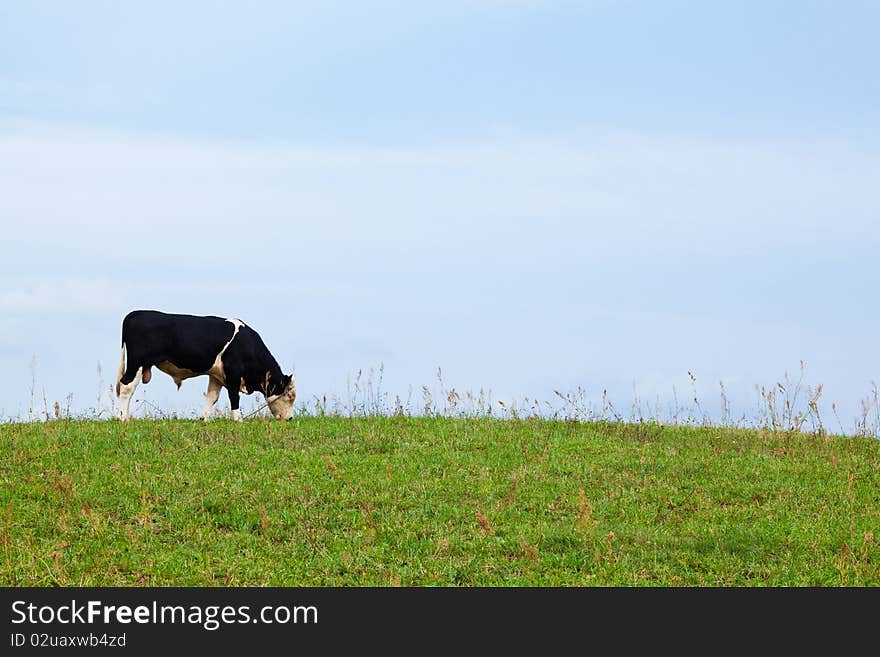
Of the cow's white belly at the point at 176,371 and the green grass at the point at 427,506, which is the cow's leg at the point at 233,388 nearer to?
the cow's white belly at the point at 176,371

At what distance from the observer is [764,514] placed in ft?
42.1

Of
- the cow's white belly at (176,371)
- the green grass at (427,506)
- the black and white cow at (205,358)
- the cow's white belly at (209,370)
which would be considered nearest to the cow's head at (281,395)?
the black and white cow at (205,358)

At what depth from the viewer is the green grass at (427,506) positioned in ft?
34.5

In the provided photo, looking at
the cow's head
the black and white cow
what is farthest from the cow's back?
the cow's head

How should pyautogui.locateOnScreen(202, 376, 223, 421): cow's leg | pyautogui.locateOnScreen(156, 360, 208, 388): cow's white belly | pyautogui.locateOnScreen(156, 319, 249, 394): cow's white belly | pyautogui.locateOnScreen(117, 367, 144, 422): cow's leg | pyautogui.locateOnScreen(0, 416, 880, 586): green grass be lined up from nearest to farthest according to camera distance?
pyautogui.locateOnScreen(0, 416, 880, 586): green grass
pyautogui.locateOnScreen(117, 367, 144, 422): cow's leg
pyautogui.locateOnScreen(156, 360, 208, 388): cow's white belly
pyautogui.locateOnScreen(156, 319, 249, 394): cow's white belly
pyautogui.locateOnScreen(202, 376, 223, 421): cow's leg

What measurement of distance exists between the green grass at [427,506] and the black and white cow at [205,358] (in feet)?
4.73

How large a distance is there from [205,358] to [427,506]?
7.67 m

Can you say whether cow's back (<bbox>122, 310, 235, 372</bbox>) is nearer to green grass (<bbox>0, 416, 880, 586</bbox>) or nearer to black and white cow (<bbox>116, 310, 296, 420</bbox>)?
black and white cow (<bbox>116, 310, 296, 420</bbox>)

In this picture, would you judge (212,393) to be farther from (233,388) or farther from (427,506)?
(427,506)

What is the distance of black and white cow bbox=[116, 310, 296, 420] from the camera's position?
60.6ft

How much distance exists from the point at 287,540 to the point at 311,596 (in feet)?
7.11

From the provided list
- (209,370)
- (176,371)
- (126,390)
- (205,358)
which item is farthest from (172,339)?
(126,390)

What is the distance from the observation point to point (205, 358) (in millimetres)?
18891

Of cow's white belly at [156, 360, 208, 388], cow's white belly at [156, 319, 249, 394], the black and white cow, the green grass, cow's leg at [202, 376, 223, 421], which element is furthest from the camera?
cow's leg at [202, 376, 223, 421]
